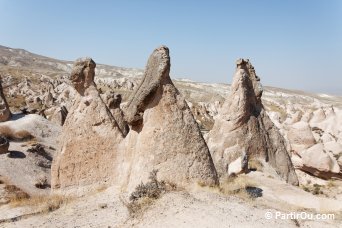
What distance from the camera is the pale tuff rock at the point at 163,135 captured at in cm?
859

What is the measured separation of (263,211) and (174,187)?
5.82ft

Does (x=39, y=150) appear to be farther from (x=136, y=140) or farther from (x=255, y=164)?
(x=136, y=140)

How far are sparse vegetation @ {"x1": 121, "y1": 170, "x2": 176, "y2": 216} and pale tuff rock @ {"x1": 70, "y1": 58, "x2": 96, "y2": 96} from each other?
12.8ft

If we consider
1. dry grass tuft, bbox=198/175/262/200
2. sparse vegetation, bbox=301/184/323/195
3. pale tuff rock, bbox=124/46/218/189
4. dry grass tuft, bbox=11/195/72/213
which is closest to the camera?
dry grass tuft, bbox=198/175/262/200

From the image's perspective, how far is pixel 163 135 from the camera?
8750mm

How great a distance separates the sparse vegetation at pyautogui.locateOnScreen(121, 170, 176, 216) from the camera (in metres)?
7.57

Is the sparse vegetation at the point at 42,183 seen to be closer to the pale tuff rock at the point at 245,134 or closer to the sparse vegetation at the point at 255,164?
the pale tuff rock at the point at 245,134

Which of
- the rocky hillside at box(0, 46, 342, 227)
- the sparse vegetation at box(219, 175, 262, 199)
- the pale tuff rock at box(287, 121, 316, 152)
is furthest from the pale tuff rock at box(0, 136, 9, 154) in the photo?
the pale tuff rock at box(287, 121, 316, 152)

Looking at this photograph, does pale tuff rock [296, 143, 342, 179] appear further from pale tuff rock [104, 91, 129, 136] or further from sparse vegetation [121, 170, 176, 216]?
sparse vegetation [121, 170, 176, 216]

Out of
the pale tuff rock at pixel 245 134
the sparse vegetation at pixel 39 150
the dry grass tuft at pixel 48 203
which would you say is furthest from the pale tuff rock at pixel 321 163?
the sparse vegetation at pixel 39 150

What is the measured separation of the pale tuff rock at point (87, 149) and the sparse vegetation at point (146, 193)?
2.16 metres

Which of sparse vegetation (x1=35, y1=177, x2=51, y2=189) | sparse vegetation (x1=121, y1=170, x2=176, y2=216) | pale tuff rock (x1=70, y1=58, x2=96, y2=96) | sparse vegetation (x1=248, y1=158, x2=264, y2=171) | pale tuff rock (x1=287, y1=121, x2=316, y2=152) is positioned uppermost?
pale tuff rock (x1=70, y1=58, x2=96, y2=96)

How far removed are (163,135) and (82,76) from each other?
3.67 meters

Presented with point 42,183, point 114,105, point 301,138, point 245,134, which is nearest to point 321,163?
point 301,138
